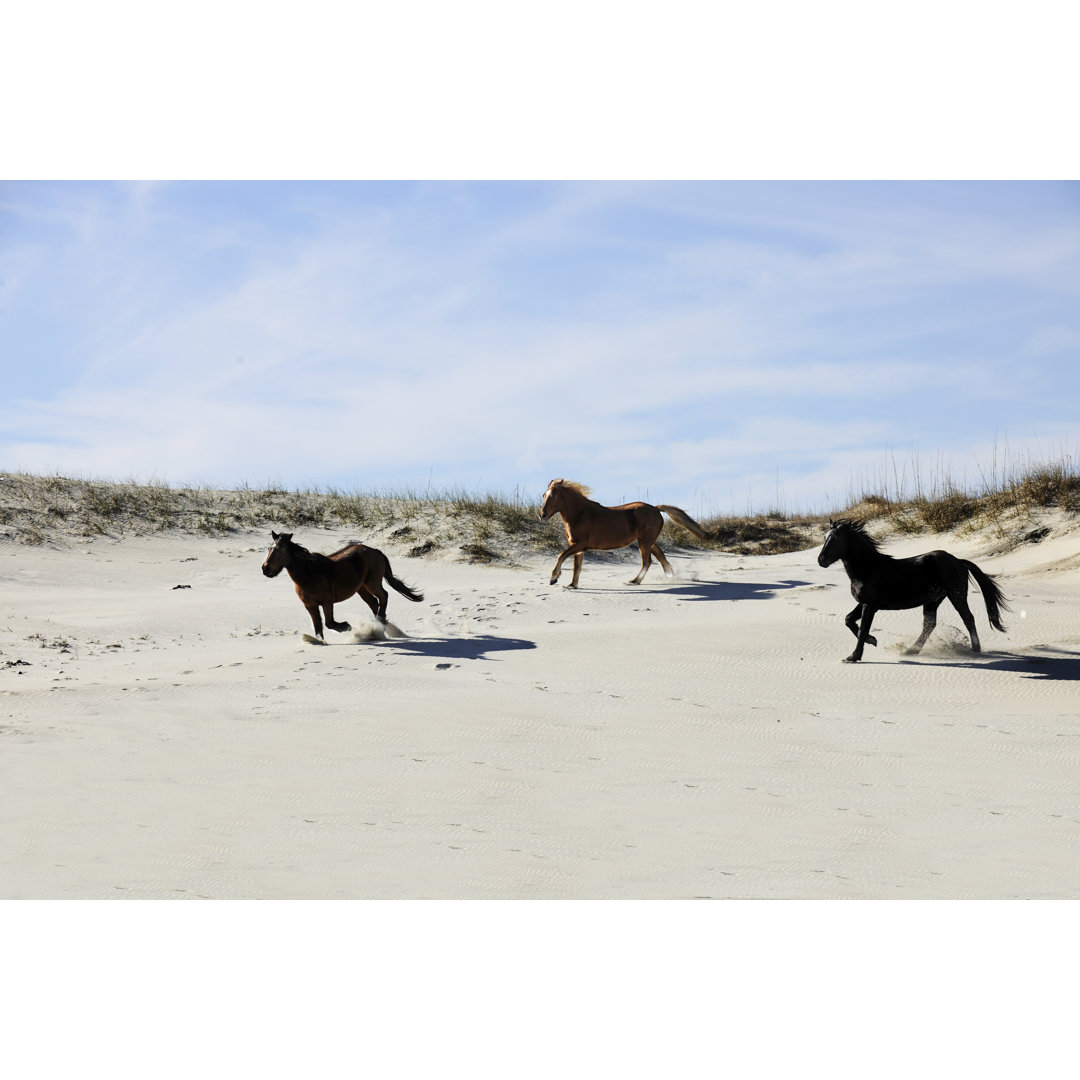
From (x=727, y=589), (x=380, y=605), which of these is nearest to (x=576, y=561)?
(x=727, y=589)

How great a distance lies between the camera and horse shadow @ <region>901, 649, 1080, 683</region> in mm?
8547

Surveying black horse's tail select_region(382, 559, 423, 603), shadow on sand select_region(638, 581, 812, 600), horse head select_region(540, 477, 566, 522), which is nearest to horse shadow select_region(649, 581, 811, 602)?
shadow on sand select_region(638, 581, 812, 600)

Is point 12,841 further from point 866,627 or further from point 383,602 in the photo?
point 866,627

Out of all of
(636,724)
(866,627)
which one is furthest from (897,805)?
(866,627)

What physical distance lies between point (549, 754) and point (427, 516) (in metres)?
14.5

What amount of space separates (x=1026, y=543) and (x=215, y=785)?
1335 centimetres

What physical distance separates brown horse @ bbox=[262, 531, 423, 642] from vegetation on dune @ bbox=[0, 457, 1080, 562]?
756cm

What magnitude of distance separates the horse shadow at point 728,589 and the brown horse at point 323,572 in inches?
159

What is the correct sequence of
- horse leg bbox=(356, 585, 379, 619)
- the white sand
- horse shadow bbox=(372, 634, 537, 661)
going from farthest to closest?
horse leg bbox=(356, 585, 379, 619)
horse shadow bbox=(372, 634, 537, 661)
the white sand

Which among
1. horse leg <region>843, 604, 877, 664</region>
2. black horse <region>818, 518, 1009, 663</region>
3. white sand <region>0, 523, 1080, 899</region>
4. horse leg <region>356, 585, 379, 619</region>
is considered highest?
black horse <region>818, 518, 1009, 663</region>

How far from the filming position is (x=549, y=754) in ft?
21.7

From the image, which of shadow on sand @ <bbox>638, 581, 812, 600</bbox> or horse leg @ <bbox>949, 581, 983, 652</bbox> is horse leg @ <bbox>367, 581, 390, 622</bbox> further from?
horse leg @ <bbox>949, 581, 983, 652</bbox>

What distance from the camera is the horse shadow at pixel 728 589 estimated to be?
1267cm

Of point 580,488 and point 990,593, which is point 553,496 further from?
point 990,593
